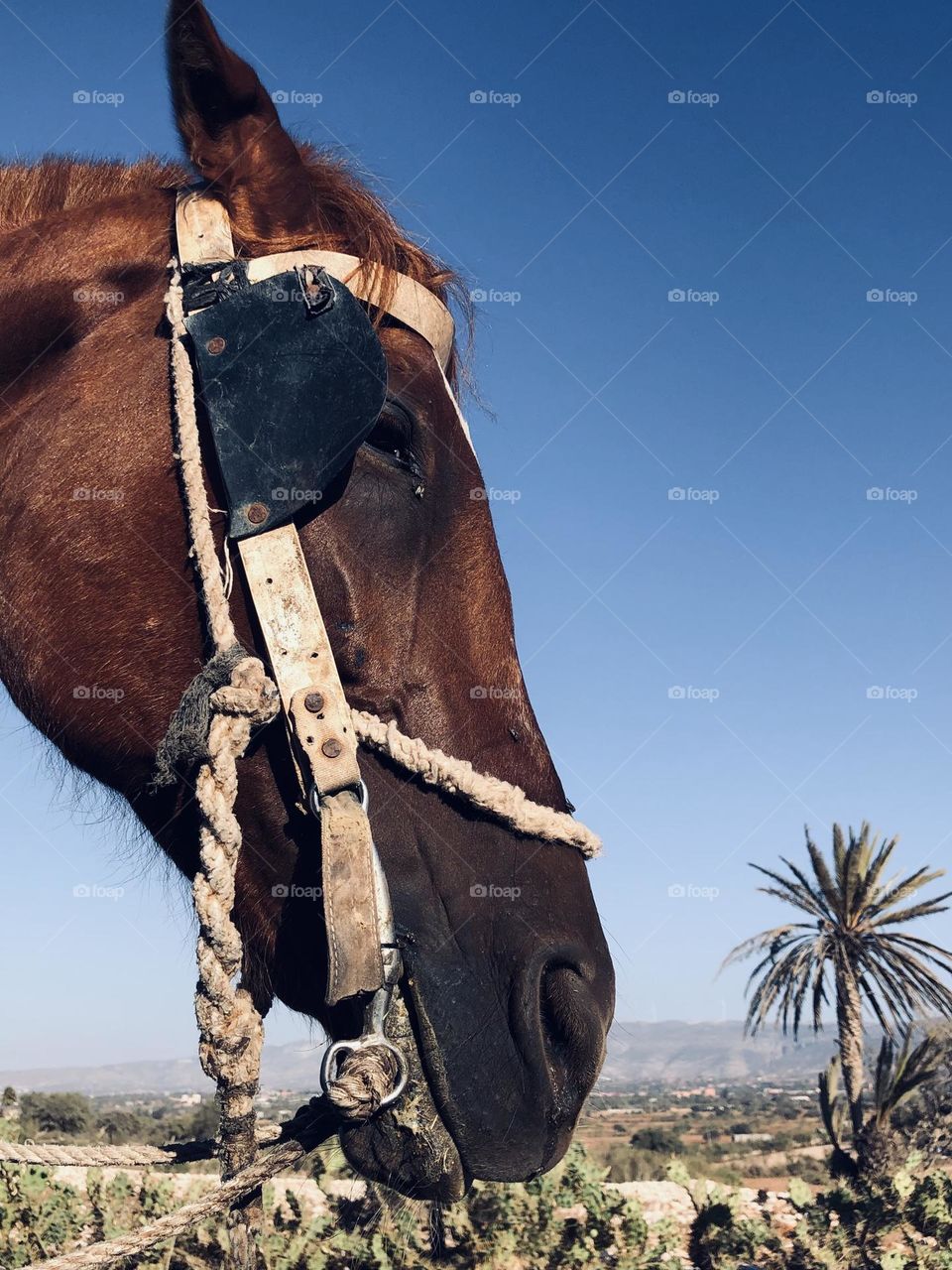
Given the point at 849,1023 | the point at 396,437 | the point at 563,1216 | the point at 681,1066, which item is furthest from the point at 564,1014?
the point at 681,1066

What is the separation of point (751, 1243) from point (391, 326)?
8563mm

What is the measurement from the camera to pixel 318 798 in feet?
6.16

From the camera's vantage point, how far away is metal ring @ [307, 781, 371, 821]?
187cm

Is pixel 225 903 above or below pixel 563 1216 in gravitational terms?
above

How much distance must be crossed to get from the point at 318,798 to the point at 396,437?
0.75 metres

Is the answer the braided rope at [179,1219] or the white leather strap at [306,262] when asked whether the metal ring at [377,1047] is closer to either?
the braided rope at [179,1219]

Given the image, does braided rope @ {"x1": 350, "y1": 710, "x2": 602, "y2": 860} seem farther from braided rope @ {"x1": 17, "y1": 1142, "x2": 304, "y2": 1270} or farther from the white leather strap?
the white leather strap

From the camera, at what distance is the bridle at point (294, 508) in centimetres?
180

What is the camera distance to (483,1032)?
1.83 metres

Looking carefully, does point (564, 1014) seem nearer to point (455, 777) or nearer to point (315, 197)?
point (455, 777)

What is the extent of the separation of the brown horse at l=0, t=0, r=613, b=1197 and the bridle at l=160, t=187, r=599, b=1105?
50mm

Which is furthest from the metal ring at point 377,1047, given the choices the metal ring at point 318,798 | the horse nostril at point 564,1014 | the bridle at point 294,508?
the metal ring at point 318,798

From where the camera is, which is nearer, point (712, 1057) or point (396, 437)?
point (396, 437)

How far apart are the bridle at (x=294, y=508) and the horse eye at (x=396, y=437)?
0.26ft
